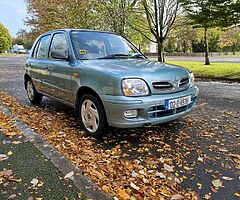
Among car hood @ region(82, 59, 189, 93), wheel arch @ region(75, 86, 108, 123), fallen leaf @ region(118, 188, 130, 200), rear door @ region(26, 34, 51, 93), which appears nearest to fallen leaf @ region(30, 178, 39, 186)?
fallen leaf @ region(118, 188, 130, 200)

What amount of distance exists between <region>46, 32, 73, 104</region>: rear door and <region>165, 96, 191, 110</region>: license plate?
1.66 meters

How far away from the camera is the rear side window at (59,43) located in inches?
178

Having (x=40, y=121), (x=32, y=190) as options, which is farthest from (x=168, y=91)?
(x=40, y=121)

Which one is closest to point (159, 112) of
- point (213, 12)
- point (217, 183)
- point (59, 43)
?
point (217, 183)

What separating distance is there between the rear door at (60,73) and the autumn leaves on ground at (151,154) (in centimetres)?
54

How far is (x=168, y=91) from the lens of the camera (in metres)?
3.57

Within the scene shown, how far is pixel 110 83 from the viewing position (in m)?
3.41

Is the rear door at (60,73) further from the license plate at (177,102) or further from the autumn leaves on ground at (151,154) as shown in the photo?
the license plate at (177,102)

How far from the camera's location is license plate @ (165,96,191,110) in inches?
138

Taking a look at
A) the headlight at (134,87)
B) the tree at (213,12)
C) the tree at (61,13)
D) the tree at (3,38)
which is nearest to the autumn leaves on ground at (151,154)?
the headlight at (134,87)

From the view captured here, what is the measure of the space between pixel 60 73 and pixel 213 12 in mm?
9255

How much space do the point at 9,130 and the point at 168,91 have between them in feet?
8.46

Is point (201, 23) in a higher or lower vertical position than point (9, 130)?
higher

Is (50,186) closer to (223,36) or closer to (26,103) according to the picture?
(26,103)
